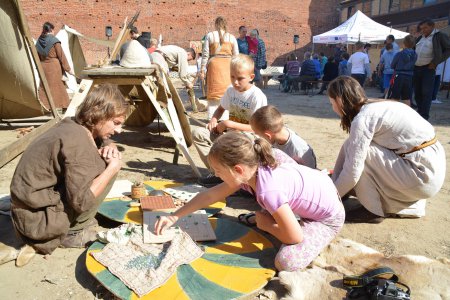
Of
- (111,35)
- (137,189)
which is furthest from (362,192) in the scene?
(111,35)

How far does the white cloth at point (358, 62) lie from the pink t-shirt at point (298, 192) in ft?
30.6

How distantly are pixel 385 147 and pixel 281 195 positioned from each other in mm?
1195

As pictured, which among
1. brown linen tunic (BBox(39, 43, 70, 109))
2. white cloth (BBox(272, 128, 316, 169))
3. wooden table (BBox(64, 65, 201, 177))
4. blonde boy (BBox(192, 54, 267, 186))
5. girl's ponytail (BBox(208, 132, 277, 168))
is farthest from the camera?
brown linen tunic (BBox(39, 43, 70, 109))

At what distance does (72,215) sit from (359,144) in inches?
77.0

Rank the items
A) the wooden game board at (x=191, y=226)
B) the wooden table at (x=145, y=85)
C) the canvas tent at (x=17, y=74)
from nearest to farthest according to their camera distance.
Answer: the wooden game board at (x=191, y=226) < the wooden table at (x=145, y=85) < the canvas tent at (x=17, y=74)

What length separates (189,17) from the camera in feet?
82.1

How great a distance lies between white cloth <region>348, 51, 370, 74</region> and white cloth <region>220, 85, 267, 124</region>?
8.04m

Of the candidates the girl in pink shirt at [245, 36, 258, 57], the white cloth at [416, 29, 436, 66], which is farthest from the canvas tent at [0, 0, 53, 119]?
the white cloth at [416, 29, 436, 66]

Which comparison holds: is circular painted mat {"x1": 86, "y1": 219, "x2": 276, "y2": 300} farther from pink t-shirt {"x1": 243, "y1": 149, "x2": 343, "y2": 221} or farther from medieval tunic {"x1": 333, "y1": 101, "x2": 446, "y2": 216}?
medieval tunic {"x1": 333, "y1": 101, "x2": 446, "y2": 216}

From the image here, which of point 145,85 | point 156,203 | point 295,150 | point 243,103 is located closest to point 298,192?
point 295,150

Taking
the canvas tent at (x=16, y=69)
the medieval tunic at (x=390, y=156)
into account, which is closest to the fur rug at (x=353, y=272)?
the medieval tunic at (x=390, y=156)

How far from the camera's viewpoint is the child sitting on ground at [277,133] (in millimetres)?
2771

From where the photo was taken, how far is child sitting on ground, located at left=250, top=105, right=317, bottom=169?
277cm

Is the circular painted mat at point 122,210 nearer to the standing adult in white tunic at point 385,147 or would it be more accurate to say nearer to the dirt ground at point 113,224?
the dirt ground at point 113,224
